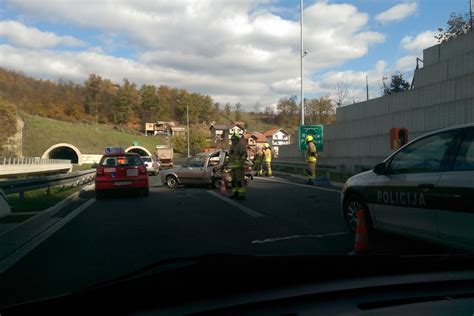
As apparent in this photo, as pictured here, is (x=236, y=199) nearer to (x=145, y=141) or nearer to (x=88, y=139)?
(x=88, y=139)

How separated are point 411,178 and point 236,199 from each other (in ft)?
26.8

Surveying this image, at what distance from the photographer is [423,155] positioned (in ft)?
19.1

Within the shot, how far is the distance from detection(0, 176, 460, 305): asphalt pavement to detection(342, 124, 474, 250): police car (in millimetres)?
470

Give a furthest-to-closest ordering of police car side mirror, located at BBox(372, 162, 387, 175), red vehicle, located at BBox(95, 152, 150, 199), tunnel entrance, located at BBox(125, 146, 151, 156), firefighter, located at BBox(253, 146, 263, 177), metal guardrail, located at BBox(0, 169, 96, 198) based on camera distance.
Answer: tunnel entrance, located at BBox(125, 146, 151, 156), firefighter, located at BBox(253, 146, 263, 177), red vehicle, located at BBox(95, 152, 150, 199), metal guardrail, located at BBox(0, 169, 96, 198), police car side mirror, located at BBox(372, 162, 387, 175)

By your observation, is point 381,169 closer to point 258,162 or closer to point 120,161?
point 120,161

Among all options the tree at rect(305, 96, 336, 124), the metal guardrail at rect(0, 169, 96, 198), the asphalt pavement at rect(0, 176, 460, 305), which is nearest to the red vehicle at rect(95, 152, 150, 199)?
the metal guardrail at rect(0, 169, 96, 198)

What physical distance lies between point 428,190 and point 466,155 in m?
0.60

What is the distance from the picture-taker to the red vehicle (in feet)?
49.4

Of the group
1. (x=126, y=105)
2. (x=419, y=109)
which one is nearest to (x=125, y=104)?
(x=126, y=105)

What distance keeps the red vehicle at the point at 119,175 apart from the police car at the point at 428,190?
10019 mm

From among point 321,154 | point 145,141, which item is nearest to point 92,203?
point 321,154

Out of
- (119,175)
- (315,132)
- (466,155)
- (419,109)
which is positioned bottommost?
(119,175)

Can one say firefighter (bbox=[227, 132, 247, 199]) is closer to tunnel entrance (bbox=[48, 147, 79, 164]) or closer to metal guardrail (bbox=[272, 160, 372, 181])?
metal guardrail (bbox=[272, 160, 372, 181])

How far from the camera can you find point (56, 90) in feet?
390
